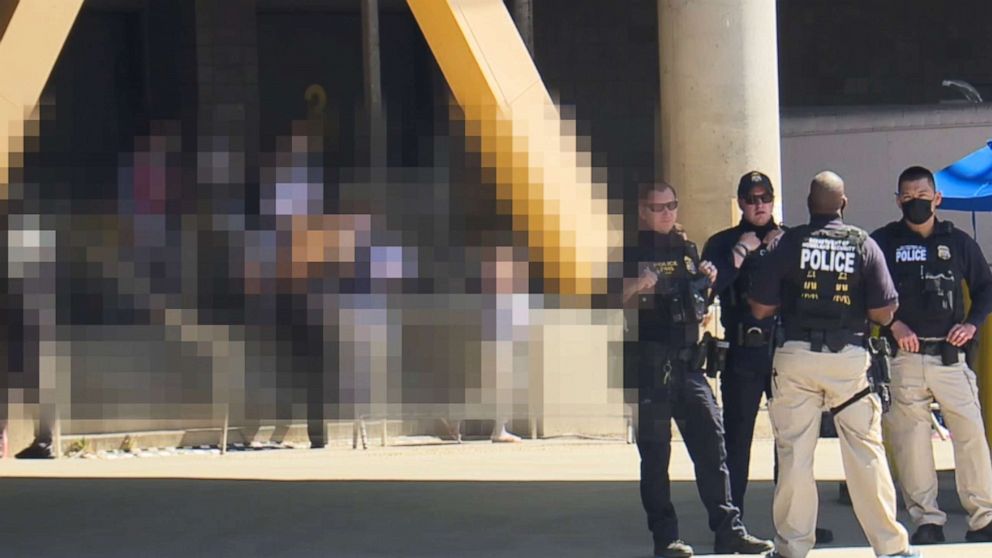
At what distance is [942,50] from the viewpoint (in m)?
24.4

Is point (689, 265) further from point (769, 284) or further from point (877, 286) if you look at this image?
point (877, 286)

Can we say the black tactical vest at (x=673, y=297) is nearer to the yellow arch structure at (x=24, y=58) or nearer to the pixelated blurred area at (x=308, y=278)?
the pixelated blurred area at (x=308, y=278)

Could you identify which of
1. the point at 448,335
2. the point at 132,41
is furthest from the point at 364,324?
the point at 132,41

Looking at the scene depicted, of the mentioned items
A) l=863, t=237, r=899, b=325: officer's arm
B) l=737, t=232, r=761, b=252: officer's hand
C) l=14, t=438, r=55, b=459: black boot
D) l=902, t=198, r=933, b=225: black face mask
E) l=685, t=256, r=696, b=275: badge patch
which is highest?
l=902, t=198, r=933, b=225: black face mask

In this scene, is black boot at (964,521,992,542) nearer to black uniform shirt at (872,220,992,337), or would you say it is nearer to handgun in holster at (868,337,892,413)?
black uniform shirt at (872,220,992,337)

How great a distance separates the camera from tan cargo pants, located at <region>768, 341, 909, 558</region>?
23.6 ft

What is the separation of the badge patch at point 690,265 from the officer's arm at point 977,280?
1515 millimetres

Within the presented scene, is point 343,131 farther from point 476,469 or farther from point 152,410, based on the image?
point 152,410

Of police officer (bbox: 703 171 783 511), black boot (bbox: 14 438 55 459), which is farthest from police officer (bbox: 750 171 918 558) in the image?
black boot (bbox: 14 438 55 459)

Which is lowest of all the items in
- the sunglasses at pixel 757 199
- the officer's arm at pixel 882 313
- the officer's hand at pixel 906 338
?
the officer's hand at pixel 906 338

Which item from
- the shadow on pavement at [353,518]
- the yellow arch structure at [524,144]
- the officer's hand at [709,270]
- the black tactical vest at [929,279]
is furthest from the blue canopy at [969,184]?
the officer's hand at [709,270]

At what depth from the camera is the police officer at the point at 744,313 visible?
7.82 meters

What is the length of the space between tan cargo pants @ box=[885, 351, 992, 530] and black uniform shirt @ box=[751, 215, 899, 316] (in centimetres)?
102

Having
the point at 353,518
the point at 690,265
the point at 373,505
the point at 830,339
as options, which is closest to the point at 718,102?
the point at 373,505
